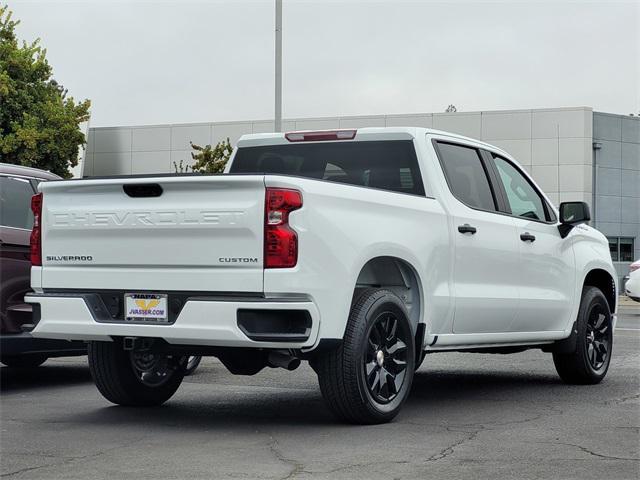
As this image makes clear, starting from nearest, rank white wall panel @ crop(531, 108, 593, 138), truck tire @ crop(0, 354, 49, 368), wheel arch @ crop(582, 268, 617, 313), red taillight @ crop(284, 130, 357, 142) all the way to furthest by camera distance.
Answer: red taillight @ crop(284, 130, 357, 142), wheel arch @ crop(582, 268, 617, 313), truck tire @ crop(0, 354, 49, 368), white wall panel @ crop(531, 108, 593, 138)

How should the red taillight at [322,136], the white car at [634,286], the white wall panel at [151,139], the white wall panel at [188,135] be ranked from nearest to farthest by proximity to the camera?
the red taillight at [322,136] → the white car at [634,286] → the white wall panel at [188,135] → the white wall panel at [151,139]

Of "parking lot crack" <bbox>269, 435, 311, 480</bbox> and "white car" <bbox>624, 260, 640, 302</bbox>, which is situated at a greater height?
"parking lot crack" <bbox>269, 435, 311, 480</bbox>

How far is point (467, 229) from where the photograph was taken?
27.8ft

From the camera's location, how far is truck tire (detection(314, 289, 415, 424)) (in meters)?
7.17

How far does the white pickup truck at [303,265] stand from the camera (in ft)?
22.5

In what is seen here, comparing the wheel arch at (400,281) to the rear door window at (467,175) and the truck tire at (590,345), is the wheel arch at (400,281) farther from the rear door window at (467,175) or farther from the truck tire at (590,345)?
the truck tire at (590,345)

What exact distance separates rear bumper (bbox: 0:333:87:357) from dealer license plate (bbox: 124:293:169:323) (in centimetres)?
237

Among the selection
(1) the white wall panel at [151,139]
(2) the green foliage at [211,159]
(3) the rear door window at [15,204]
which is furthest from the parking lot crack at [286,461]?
(1) the white wall panel at [151,139]

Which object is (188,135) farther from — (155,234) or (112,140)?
(155,234)

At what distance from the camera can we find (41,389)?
10055 mm

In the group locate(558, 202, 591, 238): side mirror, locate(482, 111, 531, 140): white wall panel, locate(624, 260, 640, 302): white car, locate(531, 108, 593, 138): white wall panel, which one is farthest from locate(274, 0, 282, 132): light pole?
locate(531, 108, 593, 138): white wall panel

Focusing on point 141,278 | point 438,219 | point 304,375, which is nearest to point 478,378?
point 304,375

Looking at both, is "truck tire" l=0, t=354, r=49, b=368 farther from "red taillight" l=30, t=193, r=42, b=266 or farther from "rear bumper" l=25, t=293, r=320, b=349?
"rear bumper" l=25, t=293, r=320, b=349

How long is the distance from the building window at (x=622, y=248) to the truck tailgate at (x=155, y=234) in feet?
148
